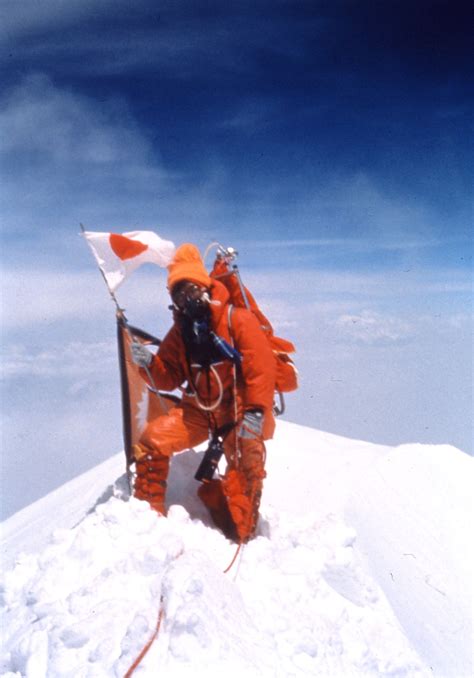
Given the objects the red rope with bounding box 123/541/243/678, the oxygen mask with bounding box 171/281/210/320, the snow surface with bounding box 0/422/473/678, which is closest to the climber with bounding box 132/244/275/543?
the oxygen mask with bounding box 171/281/210/320

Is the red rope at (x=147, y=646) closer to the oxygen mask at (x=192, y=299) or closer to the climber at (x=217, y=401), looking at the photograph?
the climber at (x=217, y=401)

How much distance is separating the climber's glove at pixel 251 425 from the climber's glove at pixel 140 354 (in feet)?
3.64

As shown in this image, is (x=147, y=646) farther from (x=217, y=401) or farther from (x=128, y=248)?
(x=128, y=248)

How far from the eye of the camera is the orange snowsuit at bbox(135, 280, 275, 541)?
4.20m

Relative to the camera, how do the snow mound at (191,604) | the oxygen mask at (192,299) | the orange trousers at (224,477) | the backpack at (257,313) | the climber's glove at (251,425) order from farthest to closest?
the backpack at (257,313), the oxygen mask at (192,299), the climber's glove at (251,425), the orange trousers at (224,477), the snow mound at (191,604)

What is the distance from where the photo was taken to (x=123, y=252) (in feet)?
16.2

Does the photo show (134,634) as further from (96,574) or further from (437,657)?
(437,657)

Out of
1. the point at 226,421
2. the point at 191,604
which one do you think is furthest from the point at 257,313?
the point at 191,604

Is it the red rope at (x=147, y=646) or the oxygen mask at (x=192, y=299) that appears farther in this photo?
the oxygen mask at (x=192, y=299)

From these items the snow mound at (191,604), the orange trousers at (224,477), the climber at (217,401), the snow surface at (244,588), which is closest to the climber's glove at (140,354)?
the climber at (217,401)

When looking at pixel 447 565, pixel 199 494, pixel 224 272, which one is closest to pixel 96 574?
pixel 199 494

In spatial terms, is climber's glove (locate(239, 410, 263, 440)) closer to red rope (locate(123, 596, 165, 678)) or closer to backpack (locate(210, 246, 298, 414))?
backpack (locate(210, 246, 298, 414))

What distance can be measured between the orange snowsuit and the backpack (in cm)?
28

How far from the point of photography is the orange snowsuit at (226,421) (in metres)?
4.20
